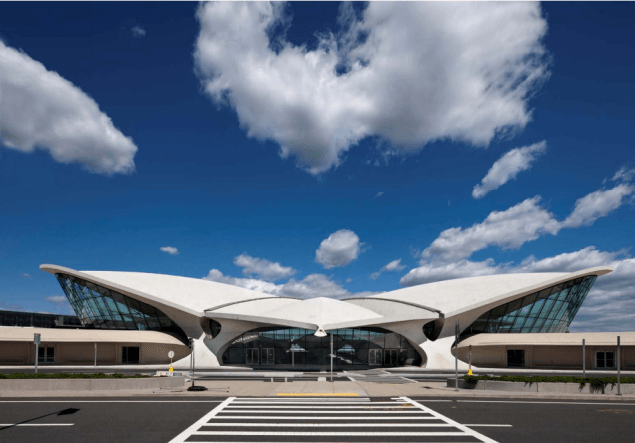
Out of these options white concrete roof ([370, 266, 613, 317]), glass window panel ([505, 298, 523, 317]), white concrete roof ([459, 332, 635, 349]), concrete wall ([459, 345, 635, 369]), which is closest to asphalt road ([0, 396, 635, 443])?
white concrete roof ([459, 332, 635, 349])

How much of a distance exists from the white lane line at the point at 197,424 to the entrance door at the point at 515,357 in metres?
33.6

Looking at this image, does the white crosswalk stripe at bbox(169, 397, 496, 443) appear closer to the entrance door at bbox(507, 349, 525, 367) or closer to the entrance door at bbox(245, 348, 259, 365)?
the entrance door at bbox(245, 348, 259, 365)

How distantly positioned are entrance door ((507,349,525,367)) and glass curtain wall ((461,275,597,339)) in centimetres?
342

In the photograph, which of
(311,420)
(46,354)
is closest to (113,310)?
(46,354)

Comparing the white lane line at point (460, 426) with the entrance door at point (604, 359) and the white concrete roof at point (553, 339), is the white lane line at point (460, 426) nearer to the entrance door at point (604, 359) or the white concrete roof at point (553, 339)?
the white concrete roof at point (553, 339)

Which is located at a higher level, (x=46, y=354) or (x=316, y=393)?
(x=316, y=393)

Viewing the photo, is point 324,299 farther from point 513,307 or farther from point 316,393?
point 316,393

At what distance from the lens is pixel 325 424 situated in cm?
1391

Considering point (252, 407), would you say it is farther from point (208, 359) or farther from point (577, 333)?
point (577, 333)

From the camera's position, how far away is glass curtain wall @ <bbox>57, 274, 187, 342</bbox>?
4734 centimetres

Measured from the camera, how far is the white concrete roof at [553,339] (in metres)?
39.0

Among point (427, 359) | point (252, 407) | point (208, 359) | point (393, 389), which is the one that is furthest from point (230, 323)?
point (252, 407)

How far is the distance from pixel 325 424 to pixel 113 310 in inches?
1614

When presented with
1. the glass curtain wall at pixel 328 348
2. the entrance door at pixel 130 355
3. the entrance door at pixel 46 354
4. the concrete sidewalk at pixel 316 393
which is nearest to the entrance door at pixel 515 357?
the glass curtain wall at pixel 328 348
